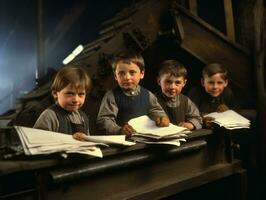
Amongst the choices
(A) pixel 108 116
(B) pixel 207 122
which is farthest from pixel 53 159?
(B) pixel 207 122

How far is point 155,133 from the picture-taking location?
2.77 m

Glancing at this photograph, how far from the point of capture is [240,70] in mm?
4922

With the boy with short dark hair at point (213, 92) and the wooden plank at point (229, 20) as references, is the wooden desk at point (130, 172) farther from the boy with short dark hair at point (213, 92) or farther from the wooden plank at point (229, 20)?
the wooden plank at point (229, 20)

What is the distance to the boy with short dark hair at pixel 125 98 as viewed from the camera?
11.1ft

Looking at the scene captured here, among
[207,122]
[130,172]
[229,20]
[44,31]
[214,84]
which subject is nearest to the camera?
[130,172]

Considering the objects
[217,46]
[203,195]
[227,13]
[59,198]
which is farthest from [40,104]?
[227,13]

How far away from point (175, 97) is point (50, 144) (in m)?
2.03

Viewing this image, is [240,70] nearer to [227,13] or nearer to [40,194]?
[227,13]

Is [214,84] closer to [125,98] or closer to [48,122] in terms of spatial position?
[125,98]

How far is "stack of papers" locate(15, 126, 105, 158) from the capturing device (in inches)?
83.9

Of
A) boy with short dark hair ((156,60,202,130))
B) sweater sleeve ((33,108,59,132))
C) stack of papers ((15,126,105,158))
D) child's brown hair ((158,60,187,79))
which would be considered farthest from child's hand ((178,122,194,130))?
stack of papers ((15,126,105,158))

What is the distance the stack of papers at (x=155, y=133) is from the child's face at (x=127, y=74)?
1.73 ft

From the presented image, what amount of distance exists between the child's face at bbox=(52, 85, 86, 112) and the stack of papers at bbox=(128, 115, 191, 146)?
477mm

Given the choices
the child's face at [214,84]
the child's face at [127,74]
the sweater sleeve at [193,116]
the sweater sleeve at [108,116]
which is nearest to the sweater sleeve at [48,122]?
the sweater sleeve at [108,116]
